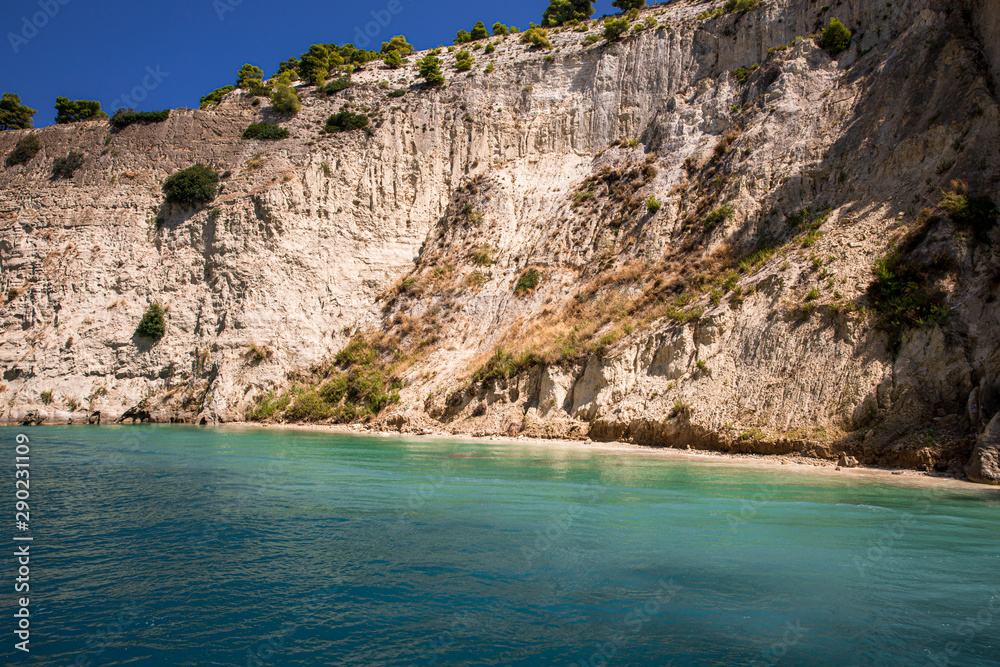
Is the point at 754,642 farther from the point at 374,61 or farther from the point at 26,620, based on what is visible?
the point at 374,61

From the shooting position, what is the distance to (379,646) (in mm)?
5004

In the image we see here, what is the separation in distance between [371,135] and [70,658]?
4100 centimetres

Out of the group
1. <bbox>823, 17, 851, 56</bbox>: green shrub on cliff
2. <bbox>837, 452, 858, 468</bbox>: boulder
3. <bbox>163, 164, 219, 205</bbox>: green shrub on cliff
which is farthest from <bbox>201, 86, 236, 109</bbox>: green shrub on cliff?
<bbox>837, 452, 858, 468</bbox>: boulder

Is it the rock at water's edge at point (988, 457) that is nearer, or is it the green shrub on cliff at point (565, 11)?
the rock at water's edge at point (988, 457)

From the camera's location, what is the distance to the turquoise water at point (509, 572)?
500 centimetres

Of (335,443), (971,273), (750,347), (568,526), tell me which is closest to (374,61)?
(335,443)

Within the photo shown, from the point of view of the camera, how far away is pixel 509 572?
6.88 metres

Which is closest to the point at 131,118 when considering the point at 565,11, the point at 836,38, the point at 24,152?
the point at 24,152

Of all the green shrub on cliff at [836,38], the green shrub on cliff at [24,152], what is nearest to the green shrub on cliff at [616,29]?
the green shrub on cliff at [836,38]

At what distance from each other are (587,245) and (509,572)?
1045 inches

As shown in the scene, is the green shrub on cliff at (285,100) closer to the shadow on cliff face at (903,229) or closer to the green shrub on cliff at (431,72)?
the green shrub on cliff at (431,72)

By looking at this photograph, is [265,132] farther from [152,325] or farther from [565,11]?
[565,11]

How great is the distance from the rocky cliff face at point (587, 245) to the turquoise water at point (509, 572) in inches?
215

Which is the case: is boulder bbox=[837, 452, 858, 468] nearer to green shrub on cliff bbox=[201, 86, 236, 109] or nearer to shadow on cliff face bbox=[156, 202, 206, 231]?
shadow on cliff face bbox=[156, 202, 206, 231]
